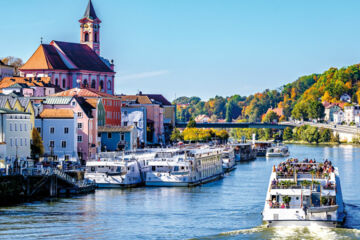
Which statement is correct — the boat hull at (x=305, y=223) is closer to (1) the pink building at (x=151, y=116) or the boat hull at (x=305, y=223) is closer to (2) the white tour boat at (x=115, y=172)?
(2) the white tour boat at (x=115, y=172)

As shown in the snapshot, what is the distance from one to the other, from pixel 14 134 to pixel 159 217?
21.9m

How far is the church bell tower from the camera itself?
148m

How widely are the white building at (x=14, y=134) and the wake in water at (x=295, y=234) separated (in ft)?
86.8

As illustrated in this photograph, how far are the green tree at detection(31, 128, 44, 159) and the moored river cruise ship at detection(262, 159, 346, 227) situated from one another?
1173 inches

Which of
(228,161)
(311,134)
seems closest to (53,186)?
(228,161)

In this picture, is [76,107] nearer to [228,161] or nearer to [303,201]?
[228,161]

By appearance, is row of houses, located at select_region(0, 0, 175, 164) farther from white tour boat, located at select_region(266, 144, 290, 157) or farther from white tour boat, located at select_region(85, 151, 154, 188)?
white tour boat, located at select_region(266, 144, 290, 157)

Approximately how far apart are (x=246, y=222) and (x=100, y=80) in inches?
3589

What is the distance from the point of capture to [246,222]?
A: 49625 mm

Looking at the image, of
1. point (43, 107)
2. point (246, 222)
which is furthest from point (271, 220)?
point (43, 107)

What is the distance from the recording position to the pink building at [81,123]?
8369 cm

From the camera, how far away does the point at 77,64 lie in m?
133

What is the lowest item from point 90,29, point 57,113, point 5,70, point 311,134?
point 57,113

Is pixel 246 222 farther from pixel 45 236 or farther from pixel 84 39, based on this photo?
pixel 84 39
